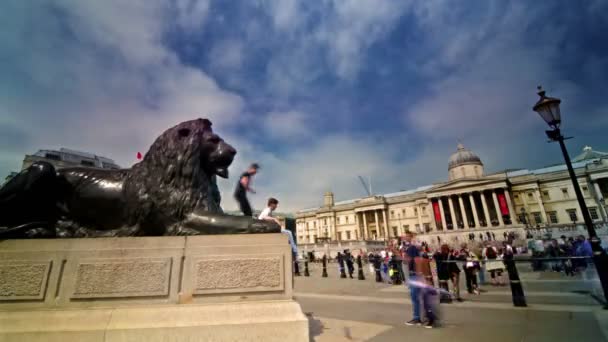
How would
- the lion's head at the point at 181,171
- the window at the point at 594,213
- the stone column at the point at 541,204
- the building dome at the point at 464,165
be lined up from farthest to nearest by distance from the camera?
1. the building dome at the point at 464,165
2. the stone column at the point at 541,204
3. the window at the point at 594,213
4. the lion's head at the point at 181,171

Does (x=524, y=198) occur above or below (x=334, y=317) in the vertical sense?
above

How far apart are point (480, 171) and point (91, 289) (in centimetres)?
7992

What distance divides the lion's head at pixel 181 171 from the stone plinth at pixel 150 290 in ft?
1.37

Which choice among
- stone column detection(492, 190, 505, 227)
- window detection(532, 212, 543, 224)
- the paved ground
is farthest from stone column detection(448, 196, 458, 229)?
the paved ground

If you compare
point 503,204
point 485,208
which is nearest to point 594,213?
point 503,204

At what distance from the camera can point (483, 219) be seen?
58.1 metres

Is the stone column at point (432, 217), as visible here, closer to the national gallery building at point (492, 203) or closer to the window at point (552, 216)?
the national gallery building at point (492, 203)

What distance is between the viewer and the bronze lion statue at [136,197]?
2.69 metres

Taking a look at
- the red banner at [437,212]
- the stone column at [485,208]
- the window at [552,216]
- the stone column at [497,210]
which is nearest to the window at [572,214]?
the window at [552,216]

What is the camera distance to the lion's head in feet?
9.34

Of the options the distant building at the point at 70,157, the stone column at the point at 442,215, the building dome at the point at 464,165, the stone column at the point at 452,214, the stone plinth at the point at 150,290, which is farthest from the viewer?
the building dome at the point at 464,165

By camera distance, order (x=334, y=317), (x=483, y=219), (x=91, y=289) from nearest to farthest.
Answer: (x=91, y=289), (x=334, y=317), (x=483, y=219)

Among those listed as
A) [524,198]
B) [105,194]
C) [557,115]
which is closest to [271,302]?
[105,194]

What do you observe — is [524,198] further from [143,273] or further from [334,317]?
[143,273]
